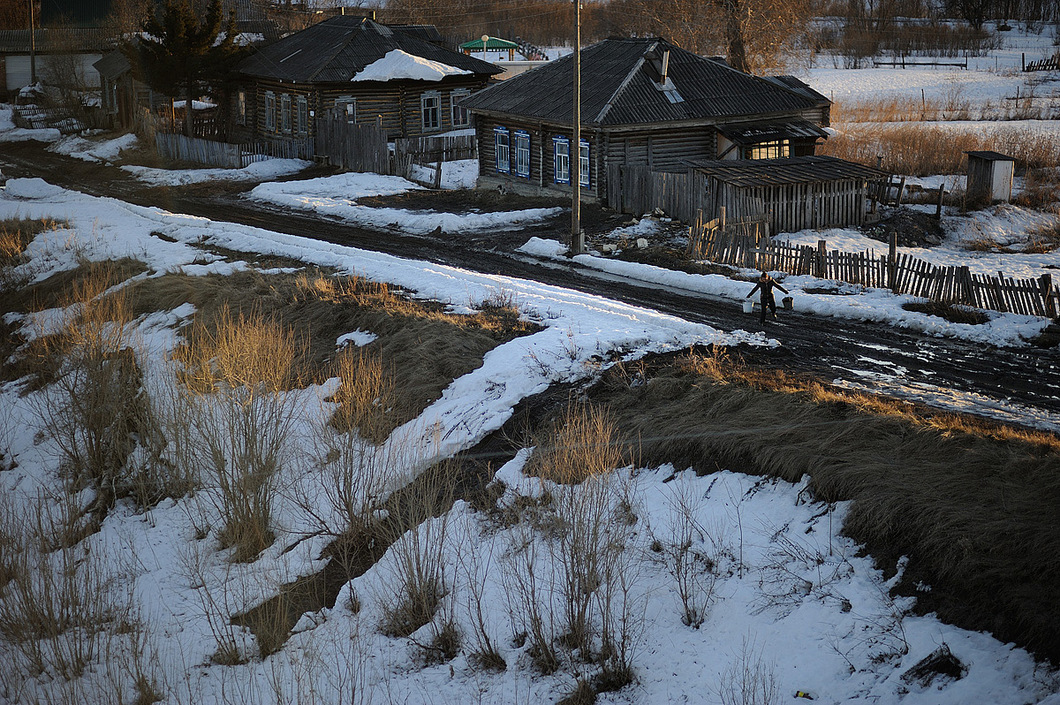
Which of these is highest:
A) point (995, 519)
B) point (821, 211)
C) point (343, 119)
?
point (343, 119)

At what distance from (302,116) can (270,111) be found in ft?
9.40

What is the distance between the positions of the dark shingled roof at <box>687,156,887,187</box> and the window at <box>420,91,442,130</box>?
17930mm

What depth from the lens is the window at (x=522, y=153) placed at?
3188cm

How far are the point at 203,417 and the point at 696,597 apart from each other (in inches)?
274

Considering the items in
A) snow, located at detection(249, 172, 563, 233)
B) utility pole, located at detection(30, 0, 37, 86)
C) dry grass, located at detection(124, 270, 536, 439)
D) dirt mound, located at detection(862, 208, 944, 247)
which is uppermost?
utility pole, located at detection(30, 0, 37, 86)

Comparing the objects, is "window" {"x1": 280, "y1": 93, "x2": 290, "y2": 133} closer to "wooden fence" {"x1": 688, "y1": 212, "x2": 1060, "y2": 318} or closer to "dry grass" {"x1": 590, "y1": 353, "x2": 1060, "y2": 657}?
"wooden fence" {"x1": 688, "y1": 212, "x2": 1060, "y2": 318}

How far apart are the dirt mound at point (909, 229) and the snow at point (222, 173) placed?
2294 centimetres

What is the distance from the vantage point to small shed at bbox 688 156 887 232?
25.1 metres

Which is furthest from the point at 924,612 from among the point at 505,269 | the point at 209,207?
the point at 209,207

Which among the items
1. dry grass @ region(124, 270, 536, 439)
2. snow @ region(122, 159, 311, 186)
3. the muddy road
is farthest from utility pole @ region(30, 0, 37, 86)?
dry grass @ region(124, 270, 536, 439)

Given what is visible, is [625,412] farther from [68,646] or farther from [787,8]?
[787,8]

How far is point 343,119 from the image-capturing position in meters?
38.9

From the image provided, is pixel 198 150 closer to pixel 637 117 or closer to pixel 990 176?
pixel 637 117

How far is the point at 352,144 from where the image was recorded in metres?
37.2
